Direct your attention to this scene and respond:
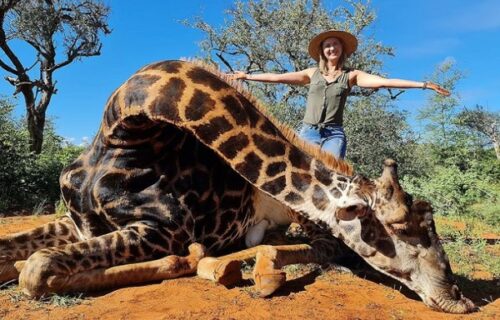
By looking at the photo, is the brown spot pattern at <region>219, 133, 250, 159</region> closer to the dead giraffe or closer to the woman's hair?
the dead giraffe

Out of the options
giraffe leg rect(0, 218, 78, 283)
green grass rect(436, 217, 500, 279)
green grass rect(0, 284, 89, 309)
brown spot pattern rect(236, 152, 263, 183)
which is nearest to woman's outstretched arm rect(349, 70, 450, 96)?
green grass rect(436, 217, 500, 279)

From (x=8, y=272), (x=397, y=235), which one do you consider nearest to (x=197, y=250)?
(x=8, y=272)

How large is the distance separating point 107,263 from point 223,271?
0.83m

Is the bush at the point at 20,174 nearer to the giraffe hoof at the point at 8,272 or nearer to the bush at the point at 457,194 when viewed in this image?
the giraffe hoof at the point at 8,272

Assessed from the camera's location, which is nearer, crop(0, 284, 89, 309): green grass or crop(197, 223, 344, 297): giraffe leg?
crop(0, 284, 89, 309): green grass

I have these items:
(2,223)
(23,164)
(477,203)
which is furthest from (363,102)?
(2,223)

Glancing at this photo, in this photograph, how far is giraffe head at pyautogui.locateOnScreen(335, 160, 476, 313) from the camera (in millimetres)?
3301

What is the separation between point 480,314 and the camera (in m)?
3.21

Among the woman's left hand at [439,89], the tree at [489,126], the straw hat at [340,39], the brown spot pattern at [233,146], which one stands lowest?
the brown spot pattern at [233,146]

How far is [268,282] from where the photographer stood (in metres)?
3.35

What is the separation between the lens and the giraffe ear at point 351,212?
330 centimetres

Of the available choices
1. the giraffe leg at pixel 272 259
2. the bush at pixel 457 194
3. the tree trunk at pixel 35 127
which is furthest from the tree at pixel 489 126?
the giraffe leg at pixel 272 259

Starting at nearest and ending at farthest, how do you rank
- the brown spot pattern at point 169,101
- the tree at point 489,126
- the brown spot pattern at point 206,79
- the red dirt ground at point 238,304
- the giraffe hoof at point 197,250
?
the red dirt ground at point 238,304 < the brown spot pattern at point 169,101 < the brown spot pattern at point 206,79 < the giraffe hoof at point 197,250 < the tree at point 489,126

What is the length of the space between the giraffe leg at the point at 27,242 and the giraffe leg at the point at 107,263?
0.58 meters
